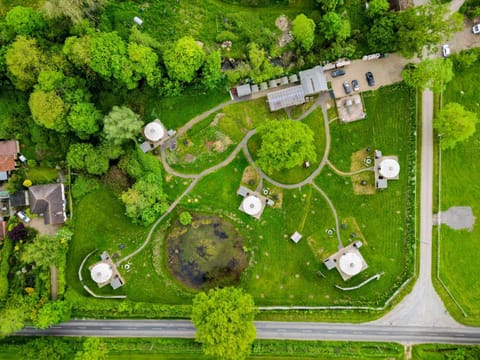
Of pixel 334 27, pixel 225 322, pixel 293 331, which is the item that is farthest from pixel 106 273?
pixel 334 27

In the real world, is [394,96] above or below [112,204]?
above

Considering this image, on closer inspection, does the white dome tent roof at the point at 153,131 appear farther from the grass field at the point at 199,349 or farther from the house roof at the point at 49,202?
the grass field at the point at 199,349

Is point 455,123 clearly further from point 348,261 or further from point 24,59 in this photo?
point 24,59

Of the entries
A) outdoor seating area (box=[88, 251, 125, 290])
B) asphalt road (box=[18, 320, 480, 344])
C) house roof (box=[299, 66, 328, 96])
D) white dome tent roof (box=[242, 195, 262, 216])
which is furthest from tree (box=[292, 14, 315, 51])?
outdoor seating area (box=[88, 251, 125, 290])

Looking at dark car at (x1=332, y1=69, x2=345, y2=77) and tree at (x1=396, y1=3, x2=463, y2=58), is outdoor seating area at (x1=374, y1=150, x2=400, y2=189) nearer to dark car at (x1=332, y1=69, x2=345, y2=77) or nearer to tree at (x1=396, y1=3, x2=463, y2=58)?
dark car at (x1=332, y1=69, x2=345, y2=77)

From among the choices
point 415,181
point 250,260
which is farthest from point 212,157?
point 415,181

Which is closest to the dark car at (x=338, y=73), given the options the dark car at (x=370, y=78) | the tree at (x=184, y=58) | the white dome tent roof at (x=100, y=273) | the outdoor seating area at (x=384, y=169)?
the dark car at (x=370, y=78)

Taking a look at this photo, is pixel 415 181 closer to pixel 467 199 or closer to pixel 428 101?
pixel 467 199
